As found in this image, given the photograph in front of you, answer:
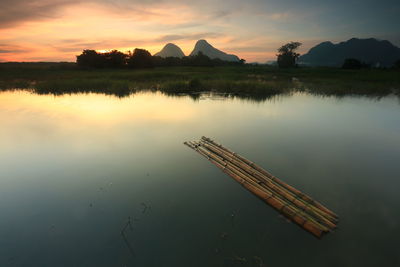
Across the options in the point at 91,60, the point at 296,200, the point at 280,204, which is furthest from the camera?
the point at 91,60

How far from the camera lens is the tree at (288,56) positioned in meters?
83.0

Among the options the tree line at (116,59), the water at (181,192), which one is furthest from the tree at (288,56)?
the water at (181,192)

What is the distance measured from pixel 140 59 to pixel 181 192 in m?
71.4

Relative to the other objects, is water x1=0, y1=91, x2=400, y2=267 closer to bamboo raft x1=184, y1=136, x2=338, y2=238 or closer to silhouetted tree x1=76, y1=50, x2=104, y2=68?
bamboo raft x1=184, y1=136, x2=338, y2=238

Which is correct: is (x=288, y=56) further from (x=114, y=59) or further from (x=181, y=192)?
(x=181, y=192)

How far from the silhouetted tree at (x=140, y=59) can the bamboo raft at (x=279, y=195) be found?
68.4 m

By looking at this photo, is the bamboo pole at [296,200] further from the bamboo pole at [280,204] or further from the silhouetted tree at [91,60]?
the silhouetted tree at [91,60]

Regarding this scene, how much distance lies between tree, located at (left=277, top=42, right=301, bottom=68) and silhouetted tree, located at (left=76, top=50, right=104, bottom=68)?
216 feet

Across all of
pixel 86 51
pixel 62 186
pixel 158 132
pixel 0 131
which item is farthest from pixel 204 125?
pixel 86 51

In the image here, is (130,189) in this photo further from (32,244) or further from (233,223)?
(233,223)

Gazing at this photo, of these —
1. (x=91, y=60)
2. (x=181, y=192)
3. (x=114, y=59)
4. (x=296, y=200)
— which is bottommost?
(x=181, y=192)

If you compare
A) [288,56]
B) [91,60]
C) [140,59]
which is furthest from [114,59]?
[288,56]

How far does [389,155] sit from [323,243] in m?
8.25

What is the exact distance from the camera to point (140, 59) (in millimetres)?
70812
